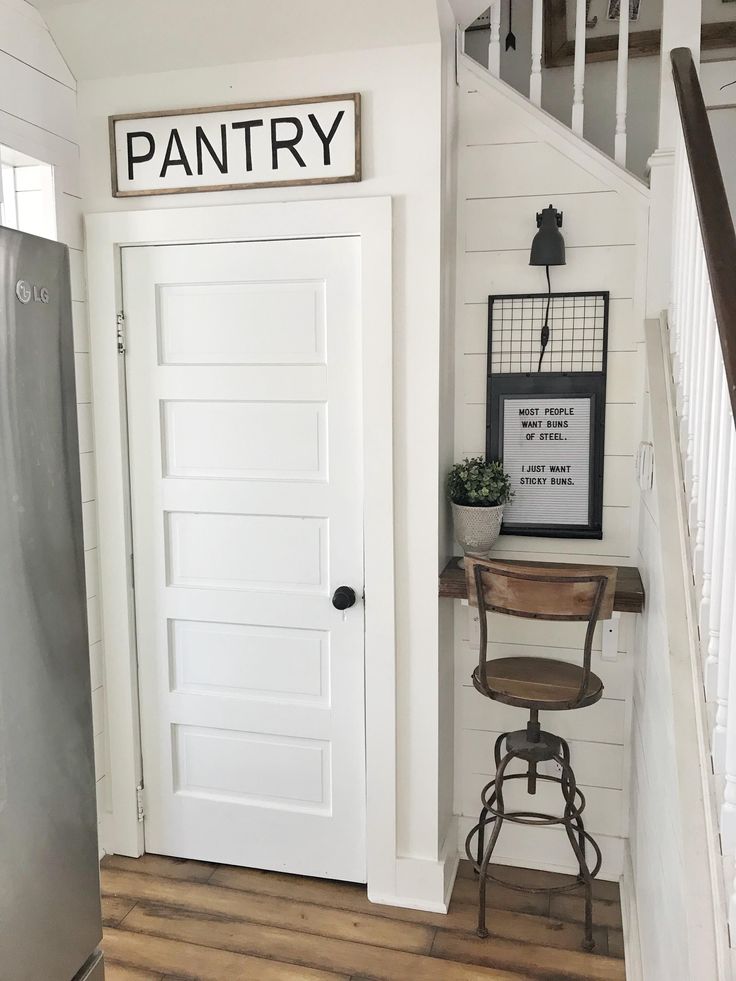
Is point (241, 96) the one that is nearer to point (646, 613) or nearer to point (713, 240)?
point (713, 240)

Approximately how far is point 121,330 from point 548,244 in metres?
1.33

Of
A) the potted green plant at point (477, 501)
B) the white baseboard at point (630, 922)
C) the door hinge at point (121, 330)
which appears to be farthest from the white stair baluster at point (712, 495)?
the door hinge at point (121, 330)

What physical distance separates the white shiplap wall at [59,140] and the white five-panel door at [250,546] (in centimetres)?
14

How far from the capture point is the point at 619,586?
2352 mm

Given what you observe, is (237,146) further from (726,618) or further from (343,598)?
(726,618)

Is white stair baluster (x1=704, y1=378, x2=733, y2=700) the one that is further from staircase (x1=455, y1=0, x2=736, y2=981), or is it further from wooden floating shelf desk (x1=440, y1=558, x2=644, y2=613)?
wooden floating shelf desk (x1=440, y1=558, x2=644, y2=613)

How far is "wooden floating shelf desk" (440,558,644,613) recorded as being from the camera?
2.31 meters

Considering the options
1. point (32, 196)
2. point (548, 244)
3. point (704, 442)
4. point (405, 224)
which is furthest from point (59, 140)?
point (704, 442)

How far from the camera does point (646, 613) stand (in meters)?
2.30

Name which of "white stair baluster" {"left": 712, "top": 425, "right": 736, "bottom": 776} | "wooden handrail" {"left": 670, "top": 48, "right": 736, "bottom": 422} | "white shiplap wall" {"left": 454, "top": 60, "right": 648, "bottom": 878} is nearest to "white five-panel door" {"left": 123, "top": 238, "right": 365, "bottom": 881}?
"white shiplap wall" {"left": 454, "top": 60, "right": 648, "bottom": 878}

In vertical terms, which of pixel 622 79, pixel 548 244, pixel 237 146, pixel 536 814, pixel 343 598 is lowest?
pixel 536 814

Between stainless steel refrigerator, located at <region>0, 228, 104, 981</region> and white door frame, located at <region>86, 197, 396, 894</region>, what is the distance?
3.30 feet

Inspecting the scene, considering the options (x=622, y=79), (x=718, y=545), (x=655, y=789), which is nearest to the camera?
(x=718, y=545)

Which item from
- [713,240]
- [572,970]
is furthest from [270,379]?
[572,970]
